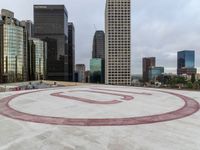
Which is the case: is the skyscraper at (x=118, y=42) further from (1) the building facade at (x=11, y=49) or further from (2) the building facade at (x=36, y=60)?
(1) the building facade at (x=11, y=49)

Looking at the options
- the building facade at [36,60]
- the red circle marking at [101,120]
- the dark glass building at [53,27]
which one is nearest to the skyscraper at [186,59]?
the dark glass building at [53,27]

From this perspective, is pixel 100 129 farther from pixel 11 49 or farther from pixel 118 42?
pixel 118 42

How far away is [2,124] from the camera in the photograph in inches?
325

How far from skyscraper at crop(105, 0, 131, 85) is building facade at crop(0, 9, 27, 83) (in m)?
61.2

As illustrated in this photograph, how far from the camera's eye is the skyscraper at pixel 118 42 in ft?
429

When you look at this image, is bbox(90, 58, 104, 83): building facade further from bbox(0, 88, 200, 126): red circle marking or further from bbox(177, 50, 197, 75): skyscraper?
bbox(0, 88, 200, 126): red circle marking

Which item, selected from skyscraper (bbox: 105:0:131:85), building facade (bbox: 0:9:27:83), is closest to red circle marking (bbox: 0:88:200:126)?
building facade (bbox: 0:9:27:83)

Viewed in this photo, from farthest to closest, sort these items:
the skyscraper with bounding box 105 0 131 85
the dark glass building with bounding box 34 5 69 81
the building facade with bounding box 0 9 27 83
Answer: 1. the dark glass building with bounding box 34 5 69 81
2. the skyscraper with bounding box 105 0 131 85
3. the building facade with bounding box 0 9 27 83

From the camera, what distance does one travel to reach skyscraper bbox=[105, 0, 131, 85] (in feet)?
429

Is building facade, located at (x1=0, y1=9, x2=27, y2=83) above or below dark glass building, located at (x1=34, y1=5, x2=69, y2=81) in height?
below

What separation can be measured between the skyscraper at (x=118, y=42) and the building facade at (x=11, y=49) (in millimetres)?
61182

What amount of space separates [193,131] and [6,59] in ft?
268

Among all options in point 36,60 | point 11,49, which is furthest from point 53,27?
point 11,49

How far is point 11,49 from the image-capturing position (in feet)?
262
